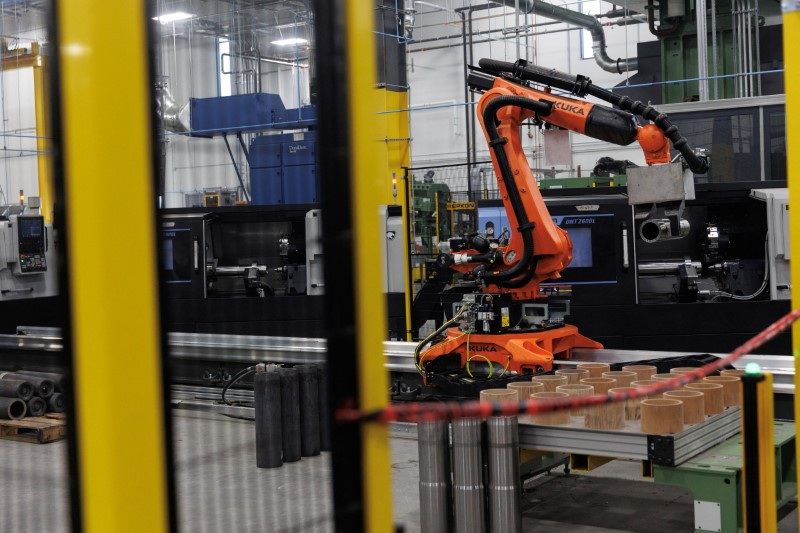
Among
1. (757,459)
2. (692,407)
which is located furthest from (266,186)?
(757,459)

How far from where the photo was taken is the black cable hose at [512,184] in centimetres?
625

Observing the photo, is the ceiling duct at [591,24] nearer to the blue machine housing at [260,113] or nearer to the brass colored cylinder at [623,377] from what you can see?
the blue machine housing at [260,113]

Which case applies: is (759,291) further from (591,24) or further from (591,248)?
(591,24)

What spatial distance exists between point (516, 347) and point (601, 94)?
1767mm

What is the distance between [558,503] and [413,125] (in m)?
19.0

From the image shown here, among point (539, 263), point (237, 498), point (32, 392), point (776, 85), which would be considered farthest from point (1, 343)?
point (776, 85)

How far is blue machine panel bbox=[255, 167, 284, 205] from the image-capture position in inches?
478

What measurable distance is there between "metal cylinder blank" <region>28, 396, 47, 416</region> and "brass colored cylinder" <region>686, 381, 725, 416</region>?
4.96m

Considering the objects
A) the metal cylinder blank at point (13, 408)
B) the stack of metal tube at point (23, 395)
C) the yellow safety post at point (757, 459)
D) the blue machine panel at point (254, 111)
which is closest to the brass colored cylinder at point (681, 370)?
the yellow safety post at point (757, 459)

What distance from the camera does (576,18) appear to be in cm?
1728

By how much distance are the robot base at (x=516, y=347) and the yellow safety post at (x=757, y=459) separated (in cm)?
323

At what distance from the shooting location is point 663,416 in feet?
13.2

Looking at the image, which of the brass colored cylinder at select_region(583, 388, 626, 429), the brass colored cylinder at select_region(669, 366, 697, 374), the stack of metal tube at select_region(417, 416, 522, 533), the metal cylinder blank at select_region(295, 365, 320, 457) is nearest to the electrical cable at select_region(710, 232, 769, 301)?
the brass colored cylinder at select_region(669, 366, 697, 374)

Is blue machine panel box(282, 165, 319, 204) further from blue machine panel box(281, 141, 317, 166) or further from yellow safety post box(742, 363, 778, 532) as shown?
yellow safety post box(742, 363, 778, 532)
